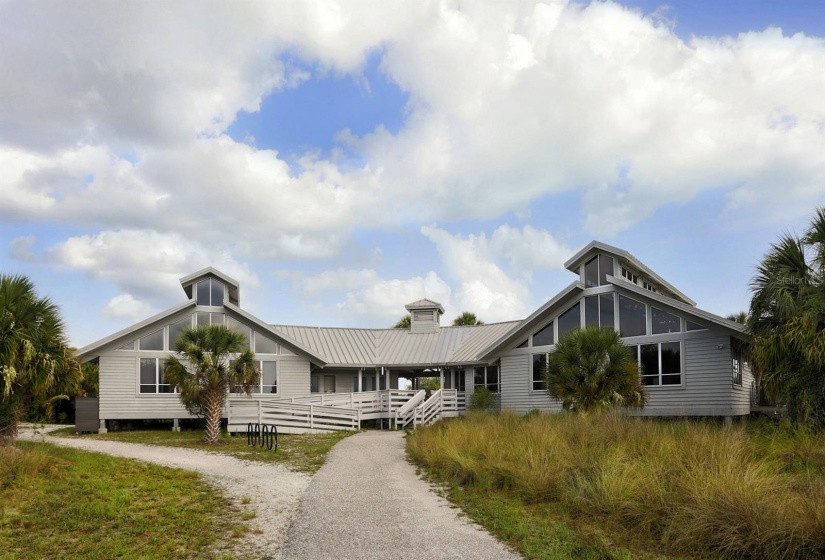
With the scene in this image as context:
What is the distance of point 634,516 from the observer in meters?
8.88

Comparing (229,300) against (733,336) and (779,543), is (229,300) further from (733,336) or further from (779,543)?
(779,543)

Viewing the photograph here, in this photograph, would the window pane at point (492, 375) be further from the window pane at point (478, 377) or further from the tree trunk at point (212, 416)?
the tree trunk at point (212, 416)

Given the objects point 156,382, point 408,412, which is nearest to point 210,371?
point 156,382

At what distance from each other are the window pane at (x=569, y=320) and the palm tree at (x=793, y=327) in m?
8.44

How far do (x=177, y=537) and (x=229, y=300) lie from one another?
23.2 m

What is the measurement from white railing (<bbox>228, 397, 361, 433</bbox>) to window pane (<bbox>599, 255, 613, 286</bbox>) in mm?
12457

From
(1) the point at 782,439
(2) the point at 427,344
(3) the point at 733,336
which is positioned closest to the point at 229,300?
(2) the point at 427,344

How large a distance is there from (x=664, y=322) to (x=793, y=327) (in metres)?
7.69

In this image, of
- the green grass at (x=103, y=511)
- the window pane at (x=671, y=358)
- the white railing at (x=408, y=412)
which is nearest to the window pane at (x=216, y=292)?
the white railing at (x=408, y=412)

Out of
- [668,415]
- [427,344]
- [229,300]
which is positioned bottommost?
[668,415]

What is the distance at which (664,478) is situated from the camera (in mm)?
9617

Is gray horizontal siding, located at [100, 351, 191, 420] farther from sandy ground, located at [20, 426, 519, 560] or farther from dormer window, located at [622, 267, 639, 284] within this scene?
dormer window, located at [622, 267, 639, 284]

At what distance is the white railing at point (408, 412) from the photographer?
29281 millimetres

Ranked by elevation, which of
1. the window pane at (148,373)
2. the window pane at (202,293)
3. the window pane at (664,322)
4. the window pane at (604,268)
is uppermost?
the window pane at (604,268)
